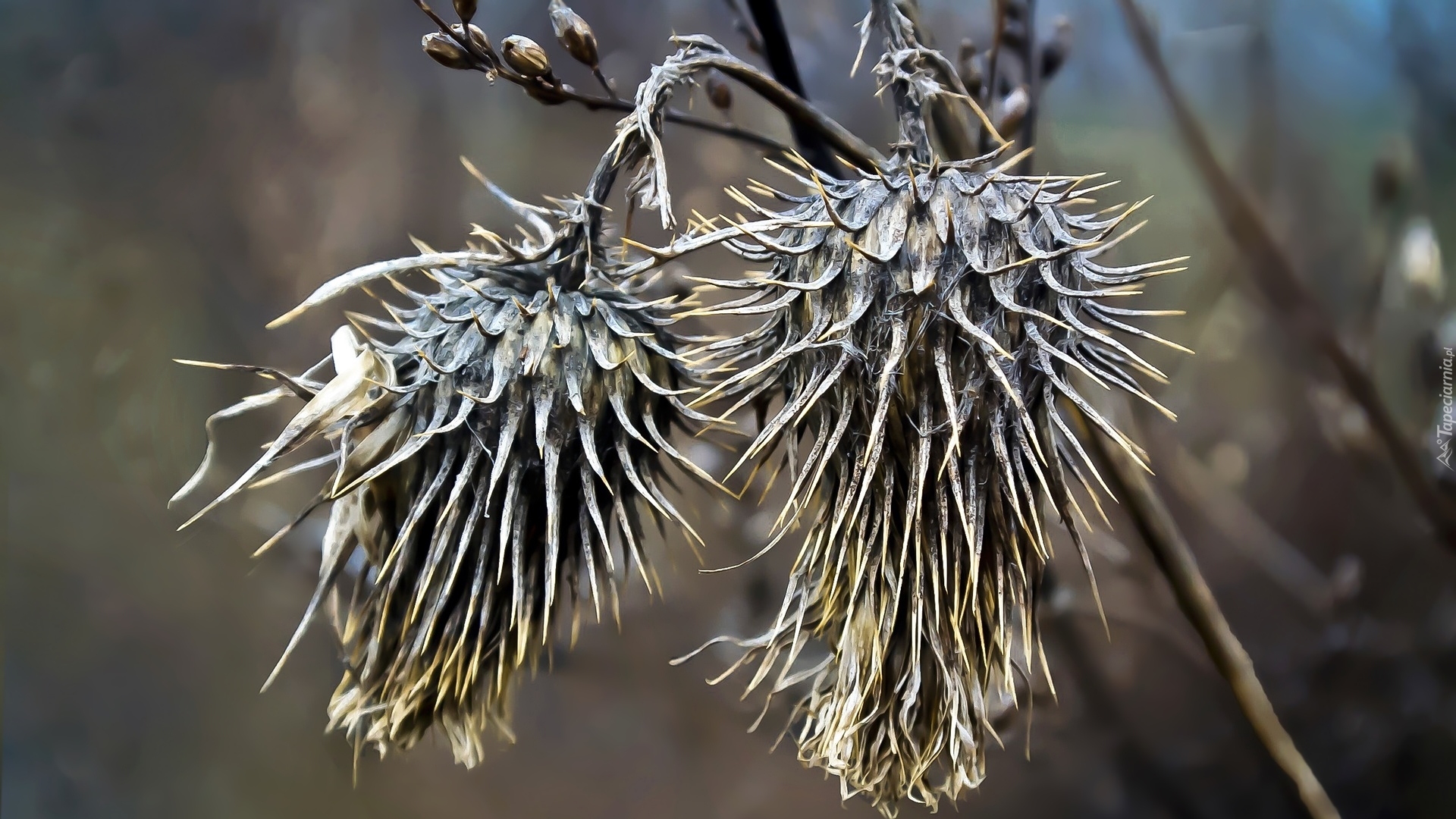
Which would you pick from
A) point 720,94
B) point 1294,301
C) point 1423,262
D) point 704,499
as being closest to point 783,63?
point 720,94

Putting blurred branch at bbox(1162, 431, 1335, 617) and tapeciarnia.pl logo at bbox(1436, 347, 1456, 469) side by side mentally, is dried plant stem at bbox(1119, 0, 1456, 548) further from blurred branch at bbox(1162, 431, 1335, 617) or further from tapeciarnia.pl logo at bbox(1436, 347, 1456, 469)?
blurred branch at bbox(1162, 431, 1335, 617)

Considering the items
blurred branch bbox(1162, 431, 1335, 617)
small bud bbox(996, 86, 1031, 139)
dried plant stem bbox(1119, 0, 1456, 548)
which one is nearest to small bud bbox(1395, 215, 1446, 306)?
dried plant stem bbox(1119, 0, 1456, 548)

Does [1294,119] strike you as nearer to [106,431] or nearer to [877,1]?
[877,1]

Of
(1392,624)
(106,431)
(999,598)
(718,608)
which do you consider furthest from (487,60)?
(1392,624)

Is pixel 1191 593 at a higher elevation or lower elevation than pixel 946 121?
lower

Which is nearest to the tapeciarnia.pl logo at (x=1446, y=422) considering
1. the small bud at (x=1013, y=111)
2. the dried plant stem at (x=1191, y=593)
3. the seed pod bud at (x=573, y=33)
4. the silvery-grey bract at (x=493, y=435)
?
the dried plant stem at (x=1191, y=593)

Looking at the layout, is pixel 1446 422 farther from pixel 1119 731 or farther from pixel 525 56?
pixel 525 56
